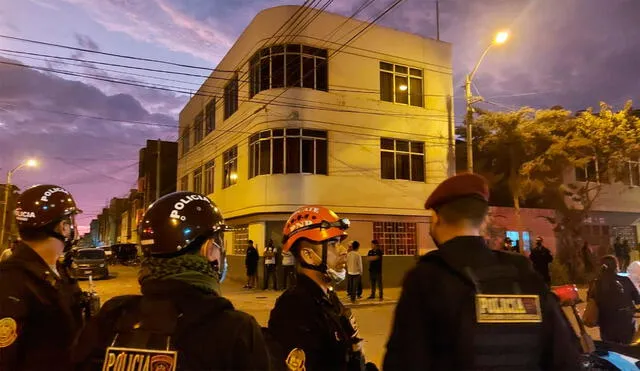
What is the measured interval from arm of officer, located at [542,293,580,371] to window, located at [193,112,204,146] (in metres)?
30.5

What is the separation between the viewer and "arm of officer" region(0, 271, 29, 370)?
2.22 m

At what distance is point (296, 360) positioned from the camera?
7.13 ft

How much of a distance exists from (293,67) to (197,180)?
46.7 feet

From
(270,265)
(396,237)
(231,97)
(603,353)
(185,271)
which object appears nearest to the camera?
(185,271)

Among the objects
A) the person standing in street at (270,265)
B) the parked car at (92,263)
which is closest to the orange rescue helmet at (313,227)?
the person standing in street at (270,265)

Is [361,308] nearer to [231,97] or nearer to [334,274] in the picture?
[334,274]

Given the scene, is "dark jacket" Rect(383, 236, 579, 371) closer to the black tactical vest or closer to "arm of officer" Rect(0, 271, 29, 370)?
the black tactical vest

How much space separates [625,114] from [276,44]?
16.2 metres

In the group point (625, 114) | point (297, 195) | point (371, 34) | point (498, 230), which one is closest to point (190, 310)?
point (297, 195)

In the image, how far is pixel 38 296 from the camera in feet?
7.88

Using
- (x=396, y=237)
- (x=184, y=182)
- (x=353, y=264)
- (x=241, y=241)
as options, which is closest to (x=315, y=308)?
(x=353, y=264)

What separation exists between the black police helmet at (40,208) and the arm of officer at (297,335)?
1.53 metres

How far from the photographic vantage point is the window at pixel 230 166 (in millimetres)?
23328

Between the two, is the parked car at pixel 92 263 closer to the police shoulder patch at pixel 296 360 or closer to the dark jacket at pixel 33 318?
the dark jacket at pixel 33 318
